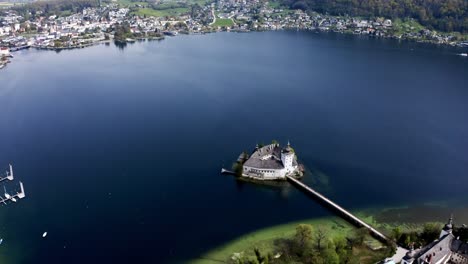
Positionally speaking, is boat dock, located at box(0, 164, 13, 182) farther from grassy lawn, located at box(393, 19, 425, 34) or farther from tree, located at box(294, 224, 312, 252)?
grassy lawn, located at box(393, 19, 425, 34)

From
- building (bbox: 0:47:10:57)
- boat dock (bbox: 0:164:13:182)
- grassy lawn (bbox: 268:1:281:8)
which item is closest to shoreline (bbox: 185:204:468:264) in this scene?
boat dock (bbox: 0:164:13:182)

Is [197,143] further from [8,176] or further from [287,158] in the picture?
[8,176]

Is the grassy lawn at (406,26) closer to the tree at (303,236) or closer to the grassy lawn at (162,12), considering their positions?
the grassy lawn at (162,12)

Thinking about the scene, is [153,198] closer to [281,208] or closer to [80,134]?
[281,208]

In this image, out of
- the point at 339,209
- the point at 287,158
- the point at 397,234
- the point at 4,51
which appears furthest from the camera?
the point at 4,51

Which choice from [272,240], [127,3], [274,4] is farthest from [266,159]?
[127,3]

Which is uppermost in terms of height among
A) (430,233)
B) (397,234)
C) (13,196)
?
(430,233)
